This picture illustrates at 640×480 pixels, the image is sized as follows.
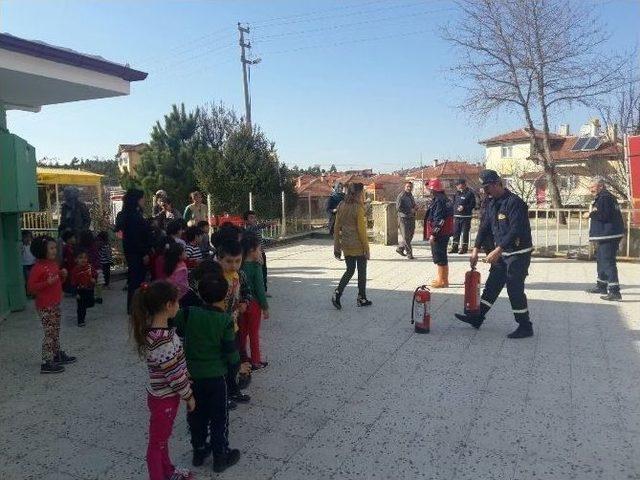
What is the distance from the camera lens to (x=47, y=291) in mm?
4820

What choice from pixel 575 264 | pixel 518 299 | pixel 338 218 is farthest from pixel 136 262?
pixel 575 264

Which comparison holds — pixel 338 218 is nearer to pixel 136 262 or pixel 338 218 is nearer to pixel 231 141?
pixel 136 262

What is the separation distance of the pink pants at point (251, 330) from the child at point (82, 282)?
2766mm

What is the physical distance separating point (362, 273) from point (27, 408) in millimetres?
4181

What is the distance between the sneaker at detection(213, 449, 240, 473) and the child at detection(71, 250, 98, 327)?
3921 millimetres

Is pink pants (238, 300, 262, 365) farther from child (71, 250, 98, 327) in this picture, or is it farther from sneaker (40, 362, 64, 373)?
child (71, 250, 98, 327)

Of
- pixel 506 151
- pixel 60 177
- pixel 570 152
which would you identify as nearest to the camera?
pixel 60 177

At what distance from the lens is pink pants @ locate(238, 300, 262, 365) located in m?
4.44

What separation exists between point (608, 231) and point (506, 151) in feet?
168

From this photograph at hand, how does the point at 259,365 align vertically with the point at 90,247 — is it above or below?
below

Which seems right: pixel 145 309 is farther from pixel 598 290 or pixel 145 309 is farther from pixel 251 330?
pixel 598 290

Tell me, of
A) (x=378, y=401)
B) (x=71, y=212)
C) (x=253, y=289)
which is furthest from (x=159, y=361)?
(x=71, y=212)

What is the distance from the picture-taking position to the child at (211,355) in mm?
3086

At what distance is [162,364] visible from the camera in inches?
114
